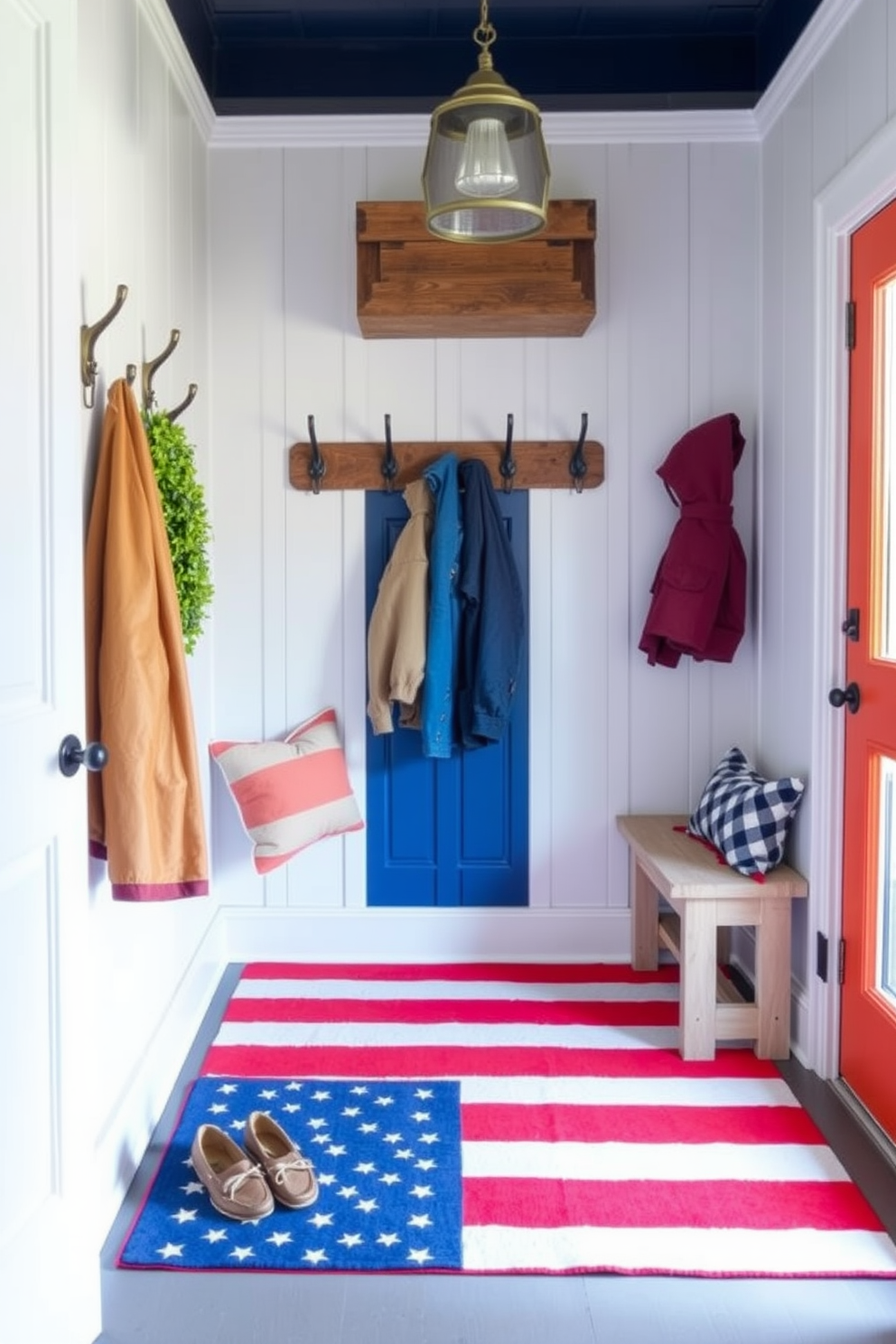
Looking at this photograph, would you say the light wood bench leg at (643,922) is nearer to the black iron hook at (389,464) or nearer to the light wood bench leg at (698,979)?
the light wood bench leg at (698,979)

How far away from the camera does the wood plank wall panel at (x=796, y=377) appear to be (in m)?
2.29

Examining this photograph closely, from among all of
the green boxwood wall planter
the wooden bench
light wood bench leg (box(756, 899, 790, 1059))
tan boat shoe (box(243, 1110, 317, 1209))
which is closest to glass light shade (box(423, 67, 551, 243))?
the green boxwood wall planter

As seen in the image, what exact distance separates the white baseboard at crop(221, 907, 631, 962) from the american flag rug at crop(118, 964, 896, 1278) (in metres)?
0.16

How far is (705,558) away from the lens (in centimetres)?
291

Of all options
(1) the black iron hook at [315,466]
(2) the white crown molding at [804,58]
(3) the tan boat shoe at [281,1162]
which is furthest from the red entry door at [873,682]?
(1) the black iron hook at [315,466]

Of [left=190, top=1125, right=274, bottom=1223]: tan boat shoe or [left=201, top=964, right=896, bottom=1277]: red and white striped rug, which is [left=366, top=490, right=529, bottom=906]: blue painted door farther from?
[left=190, top=1125, right=274, bottom=1223]: tan boat shoe

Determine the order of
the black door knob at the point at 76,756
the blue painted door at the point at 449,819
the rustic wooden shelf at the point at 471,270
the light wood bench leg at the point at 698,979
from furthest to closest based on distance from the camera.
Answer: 1. the blue painted door at the point at 449,819
2. the rustic wooden shelf at the point at 471,270
3. the light wood bench leg at the point at 698,979
4. the black door knob at the point at 76,756

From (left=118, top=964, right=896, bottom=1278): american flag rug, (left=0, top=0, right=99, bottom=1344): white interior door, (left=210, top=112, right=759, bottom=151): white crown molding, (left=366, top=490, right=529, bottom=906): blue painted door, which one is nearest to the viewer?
(left=0, top=0, right=99, bottom=1344): white interior door

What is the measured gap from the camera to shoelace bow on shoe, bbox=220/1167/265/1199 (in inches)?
74.9

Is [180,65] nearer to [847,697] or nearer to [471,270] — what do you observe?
[471,270]

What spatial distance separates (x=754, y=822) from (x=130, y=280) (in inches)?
78.0

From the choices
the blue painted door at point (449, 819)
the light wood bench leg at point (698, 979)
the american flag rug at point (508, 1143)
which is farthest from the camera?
the blue painted door at point (449, 819)

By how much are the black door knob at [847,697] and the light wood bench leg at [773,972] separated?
523mm

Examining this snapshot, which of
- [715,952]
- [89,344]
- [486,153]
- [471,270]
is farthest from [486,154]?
[715,952]
